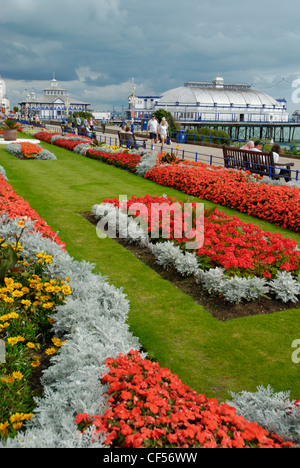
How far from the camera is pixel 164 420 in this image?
2.57 metres

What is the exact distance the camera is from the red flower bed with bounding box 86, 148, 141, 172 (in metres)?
16.4

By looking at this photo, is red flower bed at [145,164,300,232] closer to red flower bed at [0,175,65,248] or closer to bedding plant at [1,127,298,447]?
red flower bed at [0,175,65,248]

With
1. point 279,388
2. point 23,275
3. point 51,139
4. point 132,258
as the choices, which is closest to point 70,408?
point 279,388

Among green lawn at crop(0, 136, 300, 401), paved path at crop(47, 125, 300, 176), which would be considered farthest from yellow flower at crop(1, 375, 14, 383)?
paved path at crop(47, 125, 300, 176)

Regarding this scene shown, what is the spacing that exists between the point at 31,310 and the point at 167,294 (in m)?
1.92

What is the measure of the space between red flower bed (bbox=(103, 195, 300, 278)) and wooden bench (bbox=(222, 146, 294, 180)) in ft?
17.0

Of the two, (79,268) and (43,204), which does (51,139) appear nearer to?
(43,204)

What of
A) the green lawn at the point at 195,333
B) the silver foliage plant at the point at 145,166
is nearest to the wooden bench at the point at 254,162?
the silver foliage plant at the point at 145,166

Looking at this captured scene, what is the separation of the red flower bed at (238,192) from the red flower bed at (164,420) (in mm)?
6487

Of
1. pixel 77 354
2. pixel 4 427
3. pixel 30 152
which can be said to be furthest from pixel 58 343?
pixel 30 152

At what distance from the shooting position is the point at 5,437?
2631 millimetres

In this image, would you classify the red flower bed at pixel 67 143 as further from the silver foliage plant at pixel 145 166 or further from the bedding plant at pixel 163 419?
the bedding plant at pixel 163 419

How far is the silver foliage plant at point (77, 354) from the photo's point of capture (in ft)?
8.32

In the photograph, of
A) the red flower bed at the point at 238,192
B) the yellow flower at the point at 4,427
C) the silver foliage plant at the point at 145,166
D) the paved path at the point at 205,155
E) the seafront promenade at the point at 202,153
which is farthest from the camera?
the paved path at the point at 205,155
